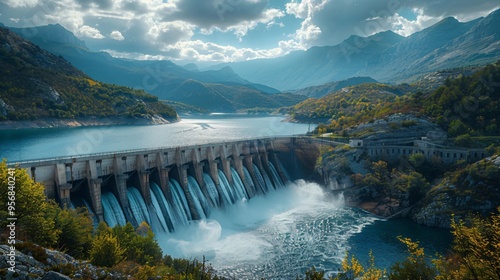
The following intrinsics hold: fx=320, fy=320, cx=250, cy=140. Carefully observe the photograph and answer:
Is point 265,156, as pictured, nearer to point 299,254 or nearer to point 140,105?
point 299,254

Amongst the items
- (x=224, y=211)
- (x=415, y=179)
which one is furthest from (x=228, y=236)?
(x=415, y=179)

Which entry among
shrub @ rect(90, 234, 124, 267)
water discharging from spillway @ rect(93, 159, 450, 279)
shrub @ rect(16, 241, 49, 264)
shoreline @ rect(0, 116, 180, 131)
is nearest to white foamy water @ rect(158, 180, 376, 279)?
water discharging from spillway @ rect(93, 159, 450, 279)

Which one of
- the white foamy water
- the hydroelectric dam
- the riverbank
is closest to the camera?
the hydroelectric dam

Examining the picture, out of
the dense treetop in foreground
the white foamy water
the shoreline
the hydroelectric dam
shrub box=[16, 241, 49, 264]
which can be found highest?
the dense treetop in foreground

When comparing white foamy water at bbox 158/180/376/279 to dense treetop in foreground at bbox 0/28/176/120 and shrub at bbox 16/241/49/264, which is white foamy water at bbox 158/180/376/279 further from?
dense treetop in foreground at bbox 0/28/176/120

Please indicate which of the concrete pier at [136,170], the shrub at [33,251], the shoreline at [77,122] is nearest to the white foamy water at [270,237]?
the concrete pier at [136,170]

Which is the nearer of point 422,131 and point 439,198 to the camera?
point 439,198

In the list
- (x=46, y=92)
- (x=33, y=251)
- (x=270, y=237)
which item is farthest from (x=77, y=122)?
(x=33, y=251)
